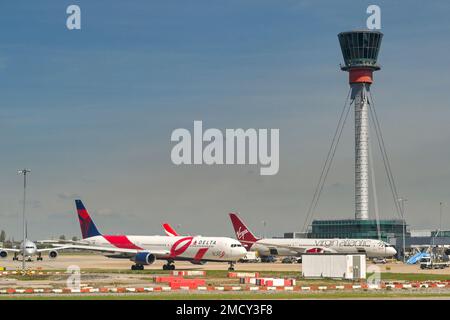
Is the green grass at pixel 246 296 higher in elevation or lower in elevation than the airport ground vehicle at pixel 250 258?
higher

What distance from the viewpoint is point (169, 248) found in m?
132

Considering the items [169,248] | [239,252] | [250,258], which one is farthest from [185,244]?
[250,258]

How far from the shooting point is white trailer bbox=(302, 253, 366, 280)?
341ft

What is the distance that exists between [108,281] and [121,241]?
142ft

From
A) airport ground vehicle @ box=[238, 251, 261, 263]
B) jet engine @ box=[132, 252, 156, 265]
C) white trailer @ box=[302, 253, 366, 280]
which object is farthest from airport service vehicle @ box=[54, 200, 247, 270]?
airport ground vehicle @ box=[238, 251, 261, 263]

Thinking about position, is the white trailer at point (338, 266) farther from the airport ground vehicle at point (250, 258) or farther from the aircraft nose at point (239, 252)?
the airport ground vehicle at point (250, 258)

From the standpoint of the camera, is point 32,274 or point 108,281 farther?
point 32,274

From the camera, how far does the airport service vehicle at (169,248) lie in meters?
129

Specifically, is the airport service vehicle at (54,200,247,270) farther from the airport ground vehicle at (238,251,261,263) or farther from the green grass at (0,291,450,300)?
the airport ground vehicle at (238,251,261,263)

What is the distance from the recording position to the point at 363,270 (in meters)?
105

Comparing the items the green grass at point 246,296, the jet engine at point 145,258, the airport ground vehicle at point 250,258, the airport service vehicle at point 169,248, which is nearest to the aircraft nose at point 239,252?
the airport service vehicle at point 169,248
